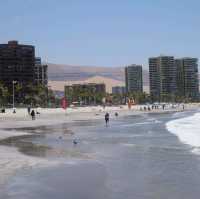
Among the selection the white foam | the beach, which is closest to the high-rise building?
the white foam

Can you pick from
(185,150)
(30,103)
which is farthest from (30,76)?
(185,150)

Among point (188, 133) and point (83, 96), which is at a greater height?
point (83, 96)

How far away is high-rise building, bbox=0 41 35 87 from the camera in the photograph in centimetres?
15526

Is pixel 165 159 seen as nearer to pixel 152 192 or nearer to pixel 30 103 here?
pixel 152 192

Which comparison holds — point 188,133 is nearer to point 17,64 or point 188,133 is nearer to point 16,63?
point 17,64

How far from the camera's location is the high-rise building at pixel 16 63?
509ft

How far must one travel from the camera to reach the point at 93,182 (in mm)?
11906

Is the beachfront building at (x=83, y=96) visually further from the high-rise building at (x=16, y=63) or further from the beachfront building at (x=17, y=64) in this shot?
the high-rise building at (x=16, y=63)

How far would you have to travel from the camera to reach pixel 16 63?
160375mm

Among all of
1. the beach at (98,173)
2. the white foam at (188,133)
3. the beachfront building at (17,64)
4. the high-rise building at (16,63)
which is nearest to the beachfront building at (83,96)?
the beachfront building at (17,64)

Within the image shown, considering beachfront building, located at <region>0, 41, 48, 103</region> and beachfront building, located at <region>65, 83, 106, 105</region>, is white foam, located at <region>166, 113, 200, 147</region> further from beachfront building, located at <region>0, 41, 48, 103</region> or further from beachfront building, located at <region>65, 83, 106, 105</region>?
beachfront building, located at <region>65, 83, 106, 105</region>

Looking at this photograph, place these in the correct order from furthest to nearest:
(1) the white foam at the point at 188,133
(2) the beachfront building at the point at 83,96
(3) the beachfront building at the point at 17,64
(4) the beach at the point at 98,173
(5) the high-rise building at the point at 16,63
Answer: (2) the beachfront building at the point at 83,96, (5) the high-rise building at the point at 16,63, (3) the beachfront building at the point at 17,64, (1) the white foam at the point at 188,133, (4) the beach at the point at 98,173

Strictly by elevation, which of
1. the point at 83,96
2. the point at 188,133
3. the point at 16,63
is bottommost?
the point at 188,133

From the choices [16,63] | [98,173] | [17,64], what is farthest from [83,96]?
[98,173]
